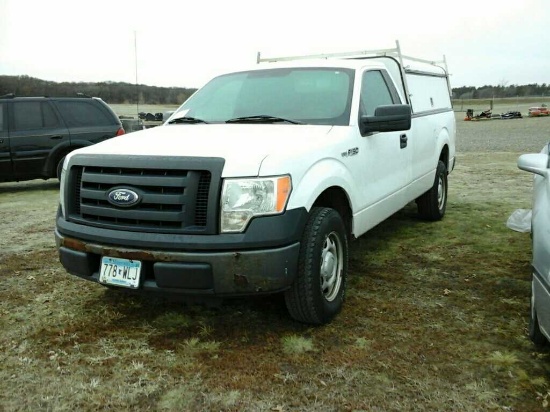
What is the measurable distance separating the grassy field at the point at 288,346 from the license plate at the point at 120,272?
1.33 ft

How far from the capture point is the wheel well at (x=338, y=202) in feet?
12.4

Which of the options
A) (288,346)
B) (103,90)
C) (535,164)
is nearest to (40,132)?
(288,346)

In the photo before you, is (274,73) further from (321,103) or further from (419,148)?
(419,148)

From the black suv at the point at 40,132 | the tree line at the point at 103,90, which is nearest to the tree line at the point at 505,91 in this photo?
the tree line at the point at 103,90

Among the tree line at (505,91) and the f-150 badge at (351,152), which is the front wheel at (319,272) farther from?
the tree line at (505,91)

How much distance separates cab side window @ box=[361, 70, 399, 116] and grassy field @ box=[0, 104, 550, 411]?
4.63ft

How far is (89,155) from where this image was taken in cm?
352

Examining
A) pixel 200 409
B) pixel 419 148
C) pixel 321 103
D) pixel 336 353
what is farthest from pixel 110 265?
pixel 419 148

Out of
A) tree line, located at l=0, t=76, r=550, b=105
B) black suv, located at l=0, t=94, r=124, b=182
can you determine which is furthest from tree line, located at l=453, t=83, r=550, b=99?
black suv, located at l=0, t=94, r=124, b=182

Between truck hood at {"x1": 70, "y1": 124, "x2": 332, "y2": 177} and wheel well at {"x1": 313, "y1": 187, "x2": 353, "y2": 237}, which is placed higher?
truck hood at {"x1": 70, "y1": 124, "x2": 332, "y2": 177}

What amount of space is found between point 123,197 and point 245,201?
744 mm

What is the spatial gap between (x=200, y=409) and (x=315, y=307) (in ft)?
3.34

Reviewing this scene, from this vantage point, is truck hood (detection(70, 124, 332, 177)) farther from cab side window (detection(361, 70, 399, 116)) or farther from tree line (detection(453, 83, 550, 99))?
tree line (detection(453, 83, 550, 99))

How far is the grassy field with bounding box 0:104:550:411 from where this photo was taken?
110 inches
